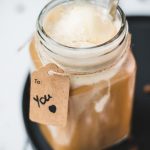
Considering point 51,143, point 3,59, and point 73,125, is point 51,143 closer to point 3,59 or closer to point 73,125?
point 73,125

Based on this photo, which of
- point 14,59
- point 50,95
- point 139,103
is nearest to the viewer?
point 50,95

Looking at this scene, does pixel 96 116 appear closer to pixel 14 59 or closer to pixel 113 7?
pixel 113 7

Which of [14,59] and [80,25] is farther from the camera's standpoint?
[14,59]

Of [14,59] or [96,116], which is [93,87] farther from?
[14,59]

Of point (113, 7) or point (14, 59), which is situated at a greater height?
point (113, 7)

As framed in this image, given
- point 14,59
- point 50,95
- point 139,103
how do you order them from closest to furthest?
point 50,95, point 139,103, point 14,59

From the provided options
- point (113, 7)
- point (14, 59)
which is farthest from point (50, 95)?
point (14, 59)

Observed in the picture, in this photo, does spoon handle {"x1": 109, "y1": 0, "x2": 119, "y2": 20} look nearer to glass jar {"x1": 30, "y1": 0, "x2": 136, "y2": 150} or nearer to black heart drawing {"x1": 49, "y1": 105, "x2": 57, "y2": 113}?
glass jar {"x1": 30, "y1": 0, "x2": 136, "y2": 150}

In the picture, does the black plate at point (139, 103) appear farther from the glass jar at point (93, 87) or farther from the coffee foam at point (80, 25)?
the coffee foam at point (80, 25)
